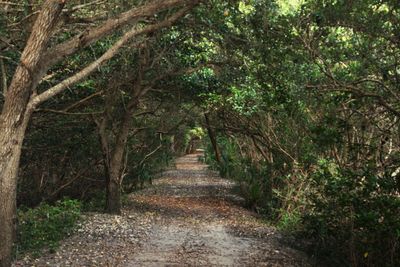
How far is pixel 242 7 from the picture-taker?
10.2 meters

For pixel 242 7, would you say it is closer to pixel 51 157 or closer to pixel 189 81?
pixel 189 81

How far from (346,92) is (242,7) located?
12.8 feet

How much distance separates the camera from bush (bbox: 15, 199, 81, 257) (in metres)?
9.62

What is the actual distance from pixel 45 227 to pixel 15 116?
475cm

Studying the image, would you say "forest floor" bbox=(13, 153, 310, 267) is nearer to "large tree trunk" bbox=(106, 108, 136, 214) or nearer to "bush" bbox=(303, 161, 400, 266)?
"large tree trunk" bbox=(106, 108, 136, 214)

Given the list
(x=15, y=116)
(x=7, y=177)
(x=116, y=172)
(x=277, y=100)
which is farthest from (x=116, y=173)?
(x=15, y=116)

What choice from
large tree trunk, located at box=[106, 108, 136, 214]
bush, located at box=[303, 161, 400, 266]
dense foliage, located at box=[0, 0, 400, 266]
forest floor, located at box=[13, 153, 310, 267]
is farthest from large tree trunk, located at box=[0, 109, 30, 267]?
large tree trunk, located at box=[106, 108, 136, 214]

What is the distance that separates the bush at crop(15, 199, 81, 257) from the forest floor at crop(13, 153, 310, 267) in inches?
10.3

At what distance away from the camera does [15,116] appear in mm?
6664

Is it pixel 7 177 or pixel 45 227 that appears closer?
pixel 7 177

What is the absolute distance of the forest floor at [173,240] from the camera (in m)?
9.05

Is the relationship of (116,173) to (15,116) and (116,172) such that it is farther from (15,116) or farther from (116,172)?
(15,116)

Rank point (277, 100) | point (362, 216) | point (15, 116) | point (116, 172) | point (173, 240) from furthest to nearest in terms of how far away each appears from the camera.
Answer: point (116, 172)
point (173, 240)
point (277, 100)
point (362, 216)
point (15, 116)

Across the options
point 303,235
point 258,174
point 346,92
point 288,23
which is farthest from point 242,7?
point 258,174
